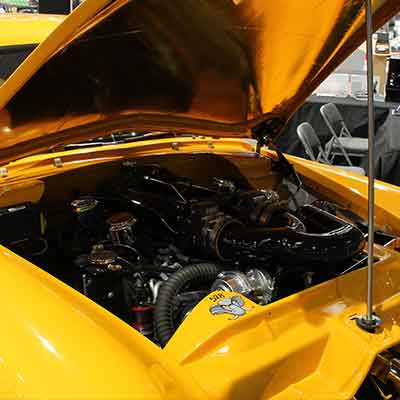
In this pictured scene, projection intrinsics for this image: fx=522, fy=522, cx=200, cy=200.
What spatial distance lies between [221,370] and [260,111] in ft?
2.75

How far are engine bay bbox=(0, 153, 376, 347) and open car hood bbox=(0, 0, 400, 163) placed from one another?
198 mm

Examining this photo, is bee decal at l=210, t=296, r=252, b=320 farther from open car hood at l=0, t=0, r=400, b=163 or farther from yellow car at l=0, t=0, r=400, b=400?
open car hood at l=0, t=0, r=400, b=163

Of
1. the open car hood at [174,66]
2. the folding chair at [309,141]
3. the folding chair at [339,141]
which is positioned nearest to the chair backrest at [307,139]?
the folding chair at [309,141]

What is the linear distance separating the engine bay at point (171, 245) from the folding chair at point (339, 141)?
9.20ft

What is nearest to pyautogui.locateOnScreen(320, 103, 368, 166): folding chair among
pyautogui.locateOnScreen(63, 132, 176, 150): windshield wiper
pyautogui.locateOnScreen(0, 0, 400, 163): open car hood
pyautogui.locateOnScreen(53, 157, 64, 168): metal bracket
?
pyautogui.locateOnScreen(63, 132, 176, 150): windshield wiper

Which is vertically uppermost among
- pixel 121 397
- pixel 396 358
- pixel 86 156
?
pixel 86 156

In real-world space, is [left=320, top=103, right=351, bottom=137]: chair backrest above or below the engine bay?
above

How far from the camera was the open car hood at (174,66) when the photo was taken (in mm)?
953

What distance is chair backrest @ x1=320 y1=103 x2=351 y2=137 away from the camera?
13.8 ft

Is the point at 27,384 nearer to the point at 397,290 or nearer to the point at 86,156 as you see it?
the point at 397,290

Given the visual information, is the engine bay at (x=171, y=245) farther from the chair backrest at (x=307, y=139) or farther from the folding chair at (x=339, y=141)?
the folding chair at (x=339, y=141)

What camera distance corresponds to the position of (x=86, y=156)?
1.58m

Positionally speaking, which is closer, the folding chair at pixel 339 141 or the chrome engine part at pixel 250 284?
the chrome engine part at pixel 250 284

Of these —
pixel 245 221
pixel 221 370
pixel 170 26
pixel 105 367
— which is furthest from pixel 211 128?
pixel 105 367
